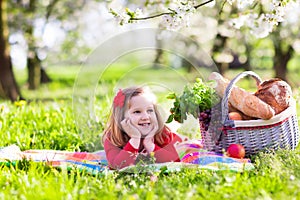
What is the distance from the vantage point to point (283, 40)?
38.1 ft

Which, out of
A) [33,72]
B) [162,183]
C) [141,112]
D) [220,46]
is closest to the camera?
[162,183]

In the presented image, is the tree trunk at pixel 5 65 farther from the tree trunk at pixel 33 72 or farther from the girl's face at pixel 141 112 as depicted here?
the girl's face at pixel 141 112

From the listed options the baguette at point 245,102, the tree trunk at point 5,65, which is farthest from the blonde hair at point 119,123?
the tree trunk at point 5,65

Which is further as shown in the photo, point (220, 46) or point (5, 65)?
point (220, 46)

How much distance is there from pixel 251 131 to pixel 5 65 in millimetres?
5879

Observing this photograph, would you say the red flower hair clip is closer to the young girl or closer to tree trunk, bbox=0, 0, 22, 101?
the young girl

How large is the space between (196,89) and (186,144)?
50 centimetres

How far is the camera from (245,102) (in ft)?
10.7

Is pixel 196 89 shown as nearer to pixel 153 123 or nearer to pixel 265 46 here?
pixel 153 123

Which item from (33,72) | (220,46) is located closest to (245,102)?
(220,46)

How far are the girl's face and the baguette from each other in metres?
0.52

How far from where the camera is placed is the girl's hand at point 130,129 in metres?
Result: 3.10

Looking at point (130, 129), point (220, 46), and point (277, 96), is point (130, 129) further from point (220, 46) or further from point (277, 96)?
point (220, 46)

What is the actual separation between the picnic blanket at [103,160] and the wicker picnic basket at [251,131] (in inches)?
5.6
